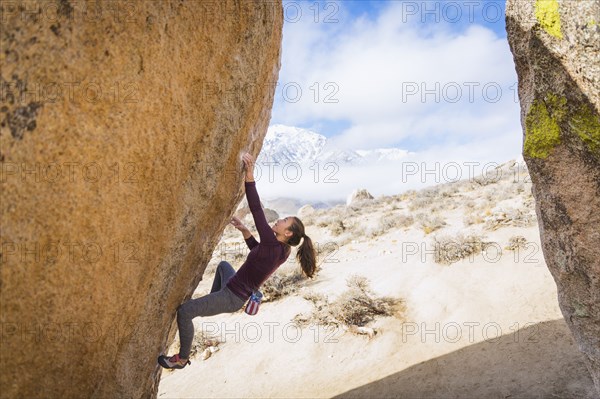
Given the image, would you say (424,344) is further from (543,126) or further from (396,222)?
(396,222)

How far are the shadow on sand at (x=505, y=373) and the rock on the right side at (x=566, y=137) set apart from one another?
1752 millimetres

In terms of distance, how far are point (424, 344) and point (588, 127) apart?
4930 millimetres

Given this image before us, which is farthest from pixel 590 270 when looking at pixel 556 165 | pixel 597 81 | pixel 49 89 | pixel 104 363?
pixel 49 89

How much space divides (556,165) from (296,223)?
2.51 m

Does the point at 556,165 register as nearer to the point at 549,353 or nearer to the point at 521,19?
the point at 521,19

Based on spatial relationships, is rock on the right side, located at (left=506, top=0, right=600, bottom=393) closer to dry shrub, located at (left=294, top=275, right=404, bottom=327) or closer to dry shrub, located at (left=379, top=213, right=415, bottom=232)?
dry shrub, located at (left=294, top=275, right=404, bottom=327)

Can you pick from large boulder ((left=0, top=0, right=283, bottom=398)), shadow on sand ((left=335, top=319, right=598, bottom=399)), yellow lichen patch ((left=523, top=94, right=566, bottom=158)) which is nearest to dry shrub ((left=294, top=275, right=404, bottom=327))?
shadow on sand ((left=335, top=319, right=598, bottom=399))

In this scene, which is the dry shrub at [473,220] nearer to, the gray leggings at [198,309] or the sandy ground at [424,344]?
the sandy ground at [424,344]

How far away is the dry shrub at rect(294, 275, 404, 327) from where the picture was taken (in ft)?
27.2

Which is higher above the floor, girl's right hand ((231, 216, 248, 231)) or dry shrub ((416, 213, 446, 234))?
dry shrub ((416, 213, 446, 234))

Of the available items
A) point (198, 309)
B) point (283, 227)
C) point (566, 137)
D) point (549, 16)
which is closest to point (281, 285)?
point (283, 227)

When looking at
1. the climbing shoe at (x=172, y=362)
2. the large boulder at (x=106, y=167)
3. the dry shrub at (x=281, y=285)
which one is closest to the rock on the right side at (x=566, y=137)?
the large boulder at (x=106, y=167)

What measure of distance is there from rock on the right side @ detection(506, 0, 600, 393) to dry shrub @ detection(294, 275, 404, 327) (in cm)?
447

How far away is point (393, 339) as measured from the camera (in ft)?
24.8
